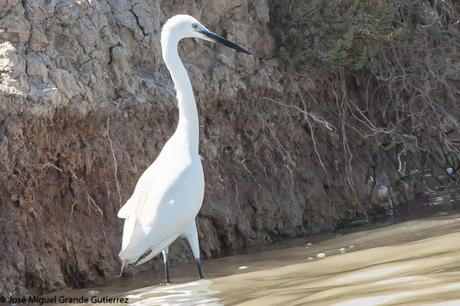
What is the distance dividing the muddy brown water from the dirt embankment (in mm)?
495

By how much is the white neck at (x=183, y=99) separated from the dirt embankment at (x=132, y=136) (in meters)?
0.96

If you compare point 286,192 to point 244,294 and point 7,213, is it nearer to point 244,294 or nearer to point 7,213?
point 7,213

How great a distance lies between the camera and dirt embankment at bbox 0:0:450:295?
7422 millimetres

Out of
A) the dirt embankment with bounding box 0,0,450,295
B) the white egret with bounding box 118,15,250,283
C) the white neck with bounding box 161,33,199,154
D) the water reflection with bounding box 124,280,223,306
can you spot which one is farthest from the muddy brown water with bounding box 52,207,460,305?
the white neck with bounding box 161,33,199,154

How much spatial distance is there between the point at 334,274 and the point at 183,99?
2.34 m

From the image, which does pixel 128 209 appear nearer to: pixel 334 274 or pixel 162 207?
pixel 162 207

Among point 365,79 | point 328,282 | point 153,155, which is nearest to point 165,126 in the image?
point 153,155

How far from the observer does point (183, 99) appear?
7336 millimetres

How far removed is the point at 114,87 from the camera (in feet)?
27.3

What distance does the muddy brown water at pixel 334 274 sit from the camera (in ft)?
15.2

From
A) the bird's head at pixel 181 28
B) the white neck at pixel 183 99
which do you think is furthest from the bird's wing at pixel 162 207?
the bird's head at pixel 181 28

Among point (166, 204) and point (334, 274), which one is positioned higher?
point (166, 204)

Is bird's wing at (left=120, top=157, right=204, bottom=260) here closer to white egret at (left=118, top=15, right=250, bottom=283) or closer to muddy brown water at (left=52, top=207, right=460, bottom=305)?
white egret at (left=118, top=15, right=250, bottom=283)

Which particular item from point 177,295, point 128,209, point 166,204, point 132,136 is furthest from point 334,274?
point 132,136
